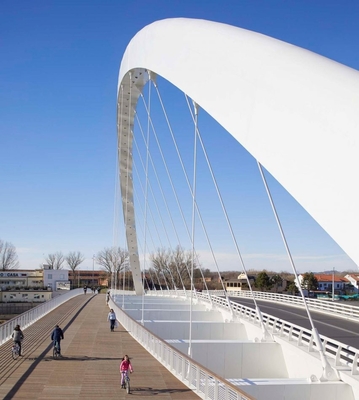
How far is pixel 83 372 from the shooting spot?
1332 centimetres

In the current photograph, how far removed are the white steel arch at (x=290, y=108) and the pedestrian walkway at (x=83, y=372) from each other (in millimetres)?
5274

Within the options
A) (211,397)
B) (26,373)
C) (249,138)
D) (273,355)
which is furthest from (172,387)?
(273,355)

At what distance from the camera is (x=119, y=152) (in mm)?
36188

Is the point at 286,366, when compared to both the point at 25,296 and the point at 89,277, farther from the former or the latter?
the point at 89,277

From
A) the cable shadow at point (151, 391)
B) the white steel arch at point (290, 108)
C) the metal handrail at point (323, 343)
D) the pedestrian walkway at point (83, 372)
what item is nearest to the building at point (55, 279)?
the metal handrail at point (323, 343)

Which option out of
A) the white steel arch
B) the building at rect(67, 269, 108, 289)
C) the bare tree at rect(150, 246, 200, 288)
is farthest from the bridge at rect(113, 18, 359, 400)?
the building at rect(67, 269, 108, 289)

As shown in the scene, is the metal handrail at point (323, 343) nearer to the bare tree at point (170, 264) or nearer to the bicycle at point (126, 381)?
the bicycle at point (126, 381)

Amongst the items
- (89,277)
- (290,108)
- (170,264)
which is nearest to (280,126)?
(290,108)

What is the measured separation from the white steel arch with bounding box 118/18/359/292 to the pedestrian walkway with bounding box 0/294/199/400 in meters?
5.27

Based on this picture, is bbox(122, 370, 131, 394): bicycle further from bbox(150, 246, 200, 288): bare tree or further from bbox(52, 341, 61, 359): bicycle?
bbox(150, 246, 200, 288): bare tree

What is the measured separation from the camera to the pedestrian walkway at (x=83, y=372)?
1104cm

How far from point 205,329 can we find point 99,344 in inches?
234

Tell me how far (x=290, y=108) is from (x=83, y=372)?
8369 millimetres

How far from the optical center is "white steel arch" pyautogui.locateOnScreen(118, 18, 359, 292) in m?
6.93
